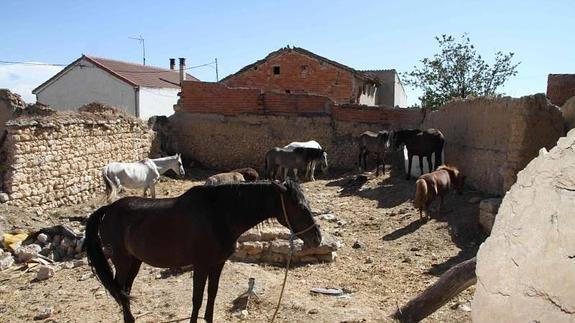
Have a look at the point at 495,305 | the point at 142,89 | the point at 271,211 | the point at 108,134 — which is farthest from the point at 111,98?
the point at 495,305

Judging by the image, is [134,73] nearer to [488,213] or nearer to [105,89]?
[105,89]

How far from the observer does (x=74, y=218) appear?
1017 cm

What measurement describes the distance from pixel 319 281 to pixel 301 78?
725 inches

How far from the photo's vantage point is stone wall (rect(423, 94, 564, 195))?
28.1 ft

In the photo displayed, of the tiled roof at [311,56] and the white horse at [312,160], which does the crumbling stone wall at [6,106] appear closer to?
the white horse at [312,160]

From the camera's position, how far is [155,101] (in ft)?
98.8

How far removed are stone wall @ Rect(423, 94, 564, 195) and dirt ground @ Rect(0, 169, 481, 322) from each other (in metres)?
0.84

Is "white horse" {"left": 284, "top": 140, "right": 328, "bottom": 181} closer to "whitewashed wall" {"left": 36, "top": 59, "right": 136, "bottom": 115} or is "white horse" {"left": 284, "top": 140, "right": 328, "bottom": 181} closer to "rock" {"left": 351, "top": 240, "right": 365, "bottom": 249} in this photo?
"rock" {"left": 351, "top": 240, "right": 365, "bottom": 249}

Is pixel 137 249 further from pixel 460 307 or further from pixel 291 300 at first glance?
pixel 460 307

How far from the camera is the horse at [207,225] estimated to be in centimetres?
445

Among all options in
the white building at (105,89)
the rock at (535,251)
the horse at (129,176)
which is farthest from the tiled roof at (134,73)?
the rock at (535,251)

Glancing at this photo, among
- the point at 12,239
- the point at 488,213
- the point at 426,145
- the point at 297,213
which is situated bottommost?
the point at 12,239

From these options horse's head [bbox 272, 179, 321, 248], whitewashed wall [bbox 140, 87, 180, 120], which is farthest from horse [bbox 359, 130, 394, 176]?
whitewashed wall [bbox 140, 87, 180, 120]

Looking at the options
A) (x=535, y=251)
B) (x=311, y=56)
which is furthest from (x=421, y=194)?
(x=311, y=56)
